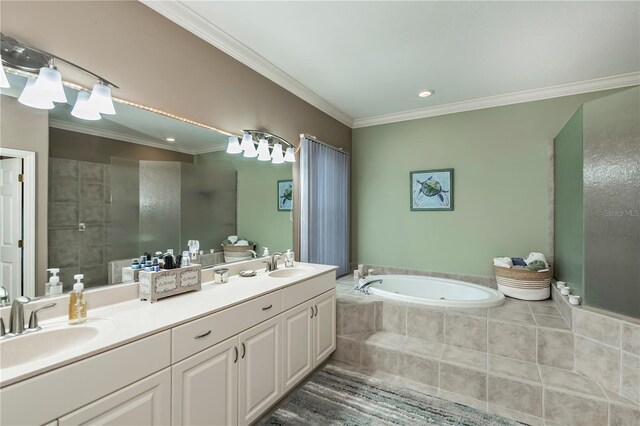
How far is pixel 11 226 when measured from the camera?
126 centimetres

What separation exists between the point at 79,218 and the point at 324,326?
1.83 metres

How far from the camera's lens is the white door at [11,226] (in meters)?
1.23

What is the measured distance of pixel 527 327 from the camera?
227 cm

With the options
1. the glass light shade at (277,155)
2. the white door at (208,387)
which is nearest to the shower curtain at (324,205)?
the glass light shade at (277,155)

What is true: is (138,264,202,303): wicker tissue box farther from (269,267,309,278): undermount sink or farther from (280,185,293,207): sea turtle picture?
(280,185,293,207): sea turtle picture

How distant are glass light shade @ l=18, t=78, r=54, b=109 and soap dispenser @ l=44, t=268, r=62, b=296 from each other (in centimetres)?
75

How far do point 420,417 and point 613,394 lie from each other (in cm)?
119

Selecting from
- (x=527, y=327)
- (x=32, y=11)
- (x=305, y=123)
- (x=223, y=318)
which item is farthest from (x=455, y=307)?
(x=32, y=11)

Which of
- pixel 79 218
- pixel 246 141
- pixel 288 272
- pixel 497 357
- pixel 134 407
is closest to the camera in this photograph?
pixel 134 407

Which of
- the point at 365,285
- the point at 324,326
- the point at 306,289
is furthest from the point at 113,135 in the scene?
the point at 365,285

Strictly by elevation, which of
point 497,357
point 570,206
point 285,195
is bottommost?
point 497,357

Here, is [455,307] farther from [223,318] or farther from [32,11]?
[32,11]

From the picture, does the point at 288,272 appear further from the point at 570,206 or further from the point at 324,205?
the point at 570,206

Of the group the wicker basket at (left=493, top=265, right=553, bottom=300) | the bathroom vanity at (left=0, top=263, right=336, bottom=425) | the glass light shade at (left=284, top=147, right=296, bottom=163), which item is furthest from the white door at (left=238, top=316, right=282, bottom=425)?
the wicker basket at (left=493, top=265, right=553, bottom=300)
